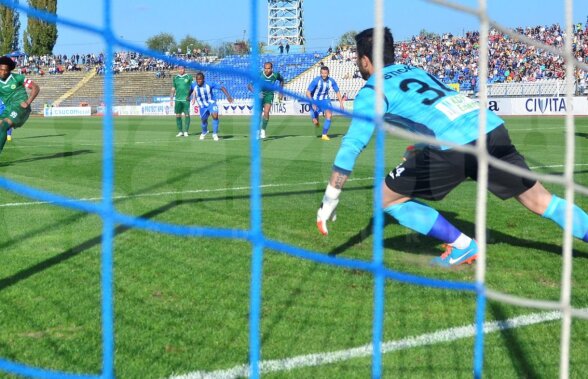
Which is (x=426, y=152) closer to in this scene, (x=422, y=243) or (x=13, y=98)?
(x=422, y=243)

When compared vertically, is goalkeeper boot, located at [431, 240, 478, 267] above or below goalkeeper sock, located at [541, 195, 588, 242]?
below

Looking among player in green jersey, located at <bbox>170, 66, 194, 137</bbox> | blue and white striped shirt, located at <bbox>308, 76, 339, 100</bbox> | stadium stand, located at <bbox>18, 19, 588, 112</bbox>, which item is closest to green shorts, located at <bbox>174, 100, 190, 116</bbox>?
player in green jersey, located at <bbox>170, 66, 194, 137</bbox>

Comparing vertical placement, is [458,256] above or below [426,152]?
below

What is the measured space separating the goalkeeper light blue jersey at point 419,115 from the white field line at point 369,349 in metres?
1.19

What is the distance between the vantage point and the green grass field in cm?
321

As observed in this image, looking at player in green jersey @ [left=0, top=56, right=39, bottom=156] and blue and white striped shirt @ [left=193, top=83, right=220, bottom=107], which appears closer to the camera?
player in green jersey @ [left=0, top=56, right=39, bottom=156]

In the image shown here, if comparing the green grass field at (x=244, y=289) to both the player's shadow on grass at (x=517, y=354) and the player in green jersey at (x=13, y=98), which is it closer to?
the player's shadow on grass at (x=517, y=354)

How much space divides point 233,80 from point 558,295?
95.7 feet

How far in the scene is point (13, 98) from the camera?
469 inches

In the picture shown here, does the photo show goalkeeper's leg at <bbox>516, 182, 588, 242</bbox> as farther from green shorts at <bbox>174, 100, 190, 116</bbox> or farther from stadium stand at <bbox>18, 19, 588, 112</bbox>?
stadium stand at <bbox>18, 19, 588, 112</bbox>

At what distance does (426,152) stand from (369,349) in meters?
1.80

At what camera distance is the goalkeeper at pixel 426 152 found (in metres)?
4.42

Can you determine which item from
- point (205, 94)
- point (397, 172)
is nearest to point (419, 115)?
point (397, 172)

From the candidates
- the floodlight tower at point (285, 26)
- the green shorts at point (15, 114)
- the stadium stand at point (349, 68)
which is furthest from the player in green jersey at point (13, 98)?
the floodlight tower at point (285, 26)
